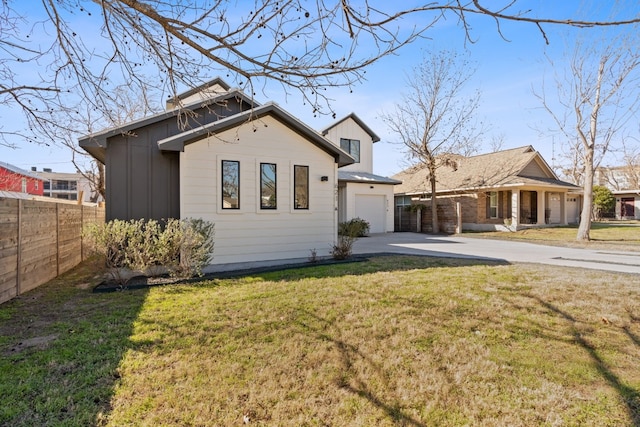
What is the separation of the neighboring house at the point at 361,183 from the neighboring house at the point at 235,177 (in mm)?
7397

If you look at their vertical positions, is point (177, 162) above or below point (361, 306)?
above

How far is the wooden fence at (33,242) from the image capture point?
5527mm

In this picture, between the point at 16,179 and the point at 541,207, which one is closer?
the point at 16,179

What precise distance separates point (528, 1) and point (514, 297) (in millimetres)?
4513

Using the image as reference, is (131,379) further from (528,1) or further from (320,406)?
(528,1)

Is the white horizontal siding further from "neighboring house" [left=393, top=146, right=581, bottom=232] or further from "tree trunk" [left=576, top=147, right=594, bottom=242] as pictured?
"neighboring house" [left=393, top=146, right=581, bottom=232]

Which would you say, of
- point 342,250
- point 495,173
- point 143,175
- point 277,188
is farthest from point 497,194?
point 143,175

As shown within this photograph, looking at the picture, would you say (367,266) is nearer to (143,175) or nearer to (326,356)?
(326,356)

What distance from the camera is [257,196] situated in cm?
897

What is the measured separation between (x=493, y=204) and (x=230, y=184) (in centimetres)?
1986

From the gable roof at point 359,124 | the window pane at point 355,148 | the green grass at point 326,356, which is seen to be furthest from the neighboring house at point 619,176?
the green grass at point 326,356

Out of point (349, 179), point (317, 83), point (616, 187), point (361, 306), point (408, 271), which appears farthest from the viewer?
point (616, 187)

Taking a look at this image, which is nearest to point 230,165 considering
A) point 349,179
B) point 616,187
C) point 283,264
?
point 283,264

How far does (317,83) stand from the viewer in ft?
10.8
